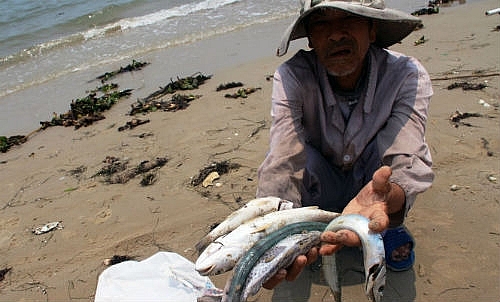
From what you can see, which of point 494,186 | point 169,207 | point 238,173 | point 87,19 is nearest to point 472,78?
point 494,186

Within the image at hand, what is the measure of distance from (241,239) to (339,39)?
4.38 feet

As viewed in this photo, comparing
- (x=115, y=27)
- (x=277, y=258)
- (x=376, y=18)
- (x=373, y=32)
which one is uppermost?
(x=376, y=18)

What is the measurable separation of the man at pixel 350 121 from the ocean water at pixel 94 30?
6.14 metres

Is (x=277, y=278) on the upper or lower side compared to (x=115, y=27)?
lower

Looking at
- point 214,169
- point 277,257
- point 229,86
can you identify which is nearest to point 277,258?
point 277,257

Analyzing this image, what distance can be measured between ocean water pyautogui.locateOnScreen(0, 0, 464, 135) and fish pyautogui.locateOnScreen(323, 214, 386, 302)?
271 inches

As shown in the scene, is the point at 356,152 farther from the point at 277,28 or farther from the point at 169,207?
the point at 277,28

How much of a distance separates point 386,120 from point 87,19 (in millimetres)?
14633

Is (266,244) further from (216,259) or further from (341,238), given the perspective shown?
(341,238)

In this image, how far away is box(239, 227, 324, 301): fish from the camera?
2.04 m

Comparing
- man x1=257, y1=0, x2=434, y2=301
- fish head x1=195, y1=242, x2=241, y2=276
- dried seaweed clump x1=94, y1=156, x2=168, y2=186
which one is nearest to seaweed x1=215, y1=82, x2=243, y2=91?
dried seaweed clump x1=94, y1=156, x2=168, y2=186

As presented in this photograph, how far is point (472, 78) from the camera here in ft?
18.2

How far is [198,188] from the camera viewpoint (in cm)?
436

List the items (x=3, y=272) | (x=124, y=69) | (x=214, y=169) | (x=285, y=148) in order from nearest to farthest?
(x=285, y=148) → (x=3, y=272) → (x=214, y=169) → (x=124, y=69)
